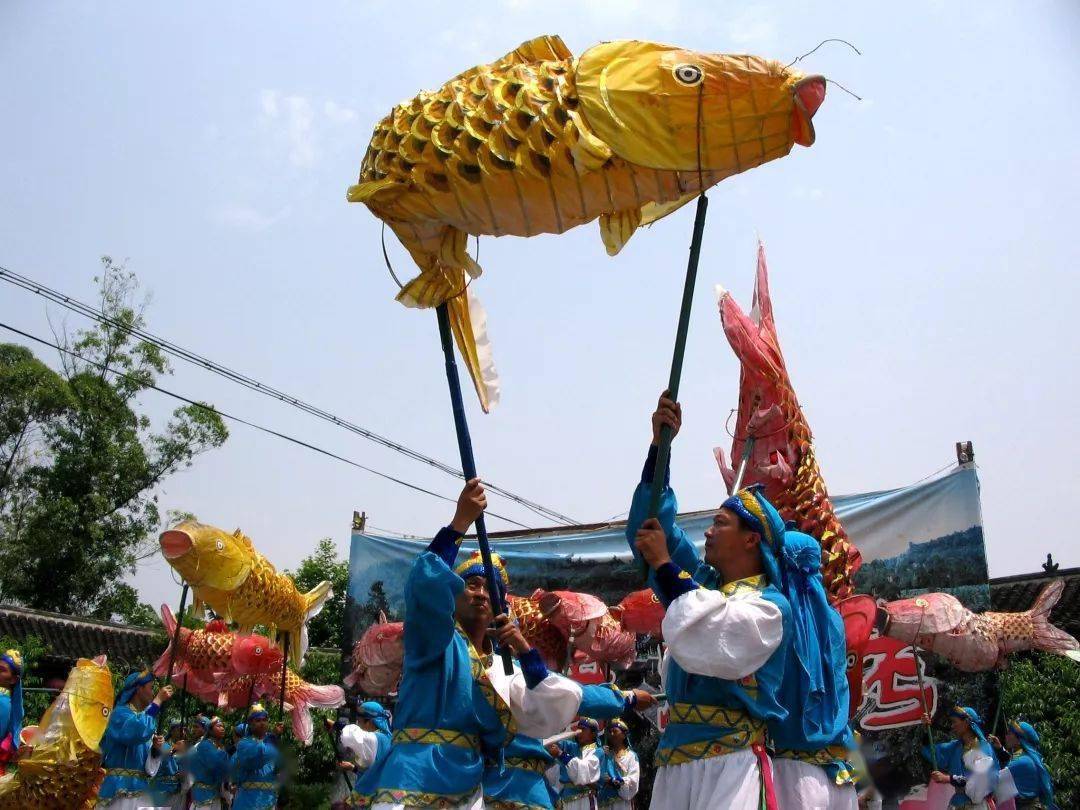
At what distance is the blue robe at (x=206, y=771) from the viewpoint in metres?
9.51

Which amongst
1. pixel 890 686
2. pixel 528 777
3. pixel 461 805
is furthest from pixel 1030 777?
pixel 461 805

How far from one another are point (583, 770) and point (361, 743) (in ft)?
6.12

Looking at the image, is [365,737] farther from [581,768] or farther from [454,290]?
[454,290]

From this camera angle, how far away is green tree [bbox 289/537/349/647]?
20.4 m

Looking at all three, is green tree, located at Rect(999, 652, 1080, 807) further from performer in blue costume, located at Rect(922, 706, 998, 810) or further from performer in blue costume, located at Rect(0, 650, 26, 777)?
performer in blue costume, located at Rect(0, 650, 26, 777)

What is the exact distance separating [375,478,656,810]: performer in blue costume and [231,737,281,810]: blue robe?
6474 millimetres

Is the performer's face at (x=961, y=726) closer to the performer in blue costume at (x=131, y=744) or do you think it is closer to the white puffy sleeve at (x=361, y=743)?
the white puffy sleeve at (x=361, y=743)

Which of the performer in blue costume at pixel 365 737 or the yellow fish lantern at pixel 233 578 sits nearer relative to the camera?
the performer in blue costume at pixel 365 737

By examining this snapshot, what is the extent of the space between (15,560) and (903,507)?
1512 centimetres

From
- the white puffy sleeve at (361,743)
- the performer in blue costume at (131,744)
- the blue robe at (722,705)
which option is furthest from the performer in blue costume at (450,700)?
the performer in blue costume at (131,744)

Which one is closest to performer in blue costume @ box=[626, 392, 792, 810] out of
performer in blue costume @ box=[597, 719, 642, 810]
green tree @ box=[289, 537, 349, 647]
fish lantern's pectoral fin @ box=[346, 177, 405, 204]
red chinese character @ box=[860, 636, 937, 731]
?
fish lantern's pectoral fin @ box=[346, 177, 405, 204]

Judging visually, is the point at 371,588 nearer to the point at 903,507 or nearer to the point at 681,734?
the point at 903,507

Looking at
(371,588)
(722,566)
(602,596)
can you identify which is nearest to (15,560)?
(371,588)

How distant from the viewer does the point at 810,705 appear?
341 cm
